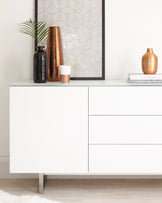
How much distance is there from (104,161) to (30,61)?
1.02 m

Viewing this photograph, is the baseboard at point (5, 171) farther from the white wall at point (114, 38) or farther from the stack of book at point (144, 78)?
the stack of book at point (144, 78)

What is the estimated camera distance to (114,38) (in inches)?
102

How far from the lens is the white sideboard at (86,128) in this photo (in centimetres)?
220

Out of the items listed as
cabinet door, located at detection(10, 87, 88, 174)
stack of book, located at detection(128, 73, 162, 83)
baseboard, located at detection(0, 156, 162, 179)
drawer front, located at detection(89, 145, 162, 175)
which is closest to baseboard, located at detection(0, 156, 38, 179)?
baseboard, located at detection(0, 156, 162, 179)

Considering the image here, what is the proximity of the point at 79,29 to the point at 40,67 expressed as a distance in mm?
517

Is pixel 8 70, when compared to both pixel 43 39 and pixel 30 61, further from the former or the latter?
pixel 43 39

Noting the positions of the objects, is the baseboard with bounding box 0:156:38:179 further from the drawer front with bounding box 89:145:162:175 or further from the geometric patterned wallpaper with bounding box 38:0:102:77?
the geometric patterned wallpaper with bounding box 38:0:102:77

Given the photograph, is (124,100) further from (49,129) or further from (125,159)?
(49,129)

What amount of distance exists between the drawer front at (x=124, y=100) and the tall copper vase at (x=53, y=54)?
38cm

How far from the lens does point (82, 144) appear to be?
2.23 m

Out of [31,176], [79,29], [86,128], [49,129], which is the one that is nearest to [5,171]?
[31,176]

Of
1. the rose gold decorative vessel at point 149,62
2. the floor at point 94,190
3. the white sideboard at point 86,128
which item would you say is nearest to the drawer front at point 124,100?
the white sideboard at point 86,128

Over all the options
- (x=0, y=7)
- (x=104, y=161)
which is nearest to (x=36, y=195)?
(x=104, y=161)

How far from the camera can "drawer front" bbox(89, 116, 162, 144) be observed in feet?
7.30
